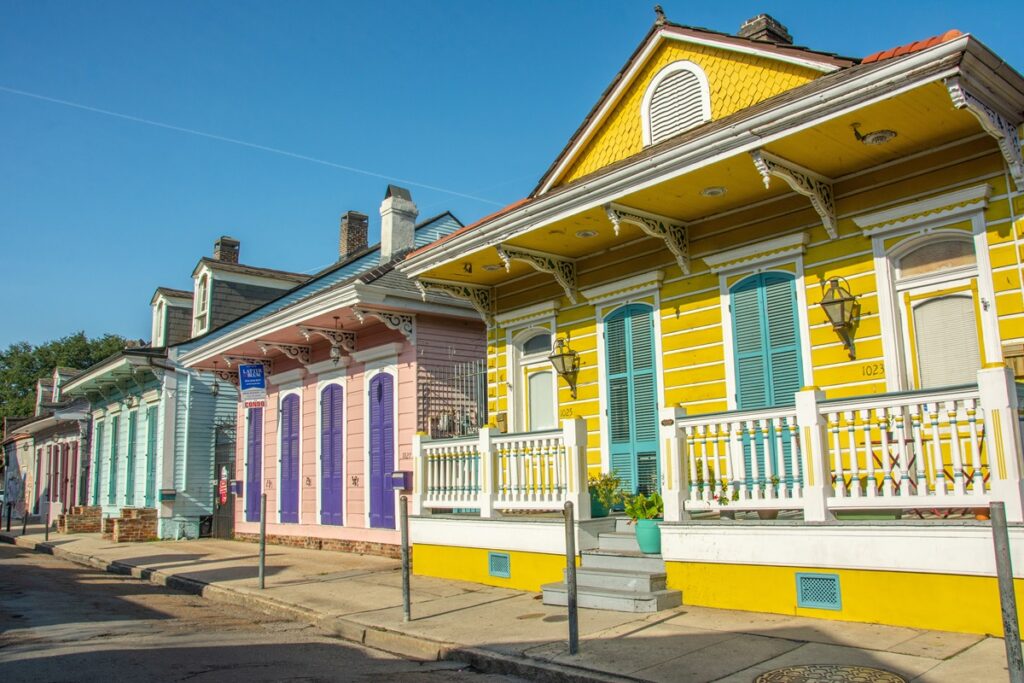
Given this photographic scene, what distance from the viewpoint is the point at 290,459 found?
17781 millimetres

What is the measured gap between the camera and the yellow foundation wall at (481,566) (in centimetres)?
990

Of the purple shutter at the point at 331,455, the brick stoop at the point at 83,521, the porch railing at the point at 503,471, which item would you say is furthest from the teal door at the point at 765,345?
the brick stoop at the point at 83,521

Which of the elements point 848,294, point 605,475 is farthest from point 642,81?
point 605,475

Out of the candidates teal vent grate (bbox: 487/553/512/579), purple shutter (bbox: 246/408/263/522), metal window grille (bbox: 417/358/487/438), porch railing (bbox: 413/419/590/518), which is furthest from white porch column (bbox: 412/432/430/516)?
purple shutter (bbox: 246/408/263/522)

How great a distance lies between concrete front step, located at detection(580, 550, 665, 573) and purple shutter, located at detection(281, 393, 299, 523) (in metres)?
9.88

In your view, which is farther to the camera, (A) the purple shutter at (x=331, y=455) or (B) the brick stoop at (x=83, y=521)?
(B) the brick stoop at (x=83, y=521)

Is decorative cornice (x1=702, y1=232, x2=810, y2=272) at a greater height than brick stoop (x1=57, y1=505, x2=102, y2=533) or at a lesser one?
greater

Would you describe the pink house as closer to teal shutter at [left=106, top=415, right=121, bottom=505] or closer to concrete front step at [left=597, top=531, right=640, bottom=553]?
concrete front step at [left=597, top=531, right=640, bottom=553]

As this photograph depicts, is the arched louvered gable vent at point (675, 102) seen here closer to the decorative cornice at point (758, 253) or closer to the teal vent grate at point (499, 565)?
the decorative cornice at point (758, 253)

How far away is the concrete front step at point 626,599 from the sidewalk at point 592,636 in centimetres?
11

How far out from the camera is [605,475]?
1079cm

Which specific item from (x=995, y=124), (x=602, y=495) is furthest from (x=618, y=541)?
(x=995, y=124)

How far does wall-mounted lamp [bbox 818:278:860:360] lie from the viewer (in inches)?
336

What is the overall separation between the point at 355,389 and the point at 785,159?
389 inches
